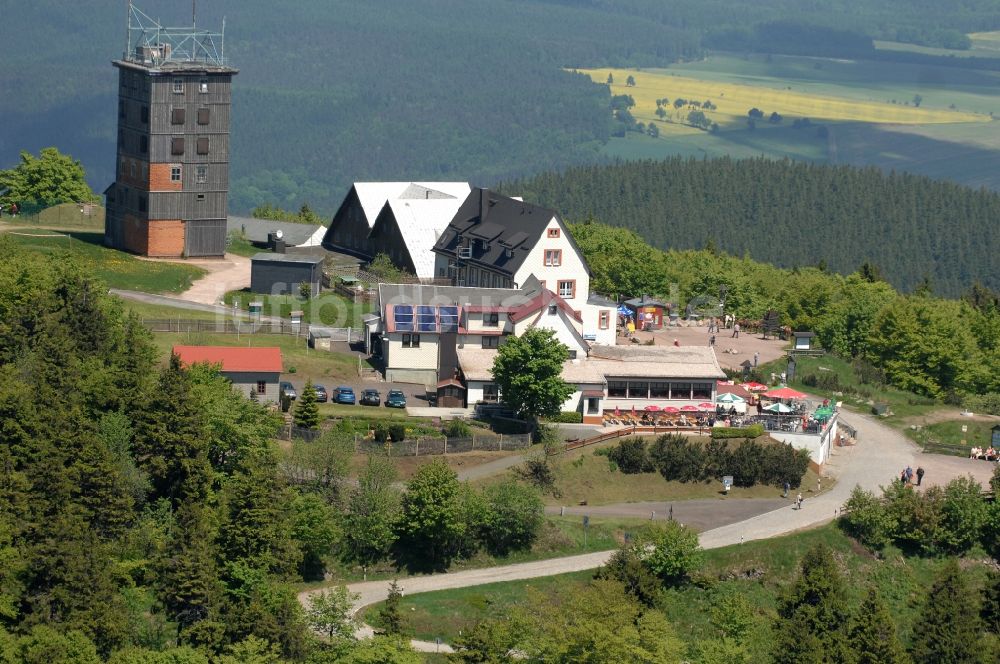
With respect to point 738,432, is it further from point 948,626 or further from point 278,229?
point 278,229

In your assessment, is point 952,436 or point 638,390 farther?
point 952,436

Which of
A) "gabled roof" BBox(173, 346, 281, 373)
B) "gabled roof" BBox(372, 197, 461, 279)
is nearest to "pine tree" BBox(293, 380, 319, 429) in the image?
"gabled roof" BBox(173, 346, 281, 373)

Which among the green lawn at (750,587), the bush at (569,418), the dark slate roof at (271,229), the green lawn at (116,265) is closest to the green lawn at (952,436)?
the green lawn at (750,587)

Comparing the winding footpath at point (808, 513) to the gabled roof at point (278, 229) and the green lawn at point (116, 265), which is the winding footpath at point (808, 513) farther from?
the gabled roof at point (278, 229)

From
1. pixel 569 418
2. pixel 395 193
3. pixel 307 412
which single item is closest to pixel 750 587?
pixel 569 418

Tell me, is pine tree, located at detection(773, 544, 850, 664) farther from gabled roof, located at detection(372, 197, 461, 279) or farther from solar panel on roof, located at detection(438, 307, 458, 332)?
gabled roof, located at detection(372, 197, 461, 279)

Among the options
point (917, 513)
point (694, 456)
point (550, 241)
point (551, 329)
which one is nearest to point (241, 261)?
point (550, 241)
